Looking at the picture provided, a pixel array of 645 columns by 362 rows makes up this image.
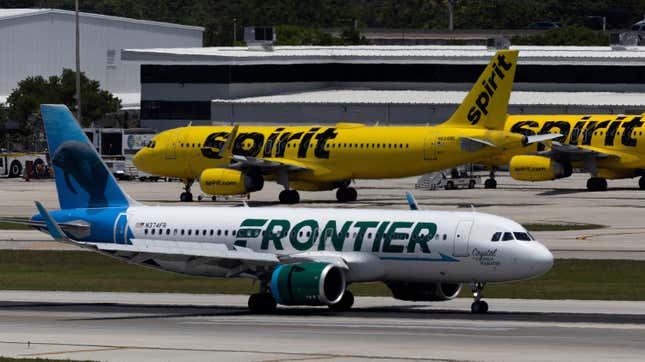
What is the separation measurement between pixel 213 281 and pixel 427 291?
14600 mm

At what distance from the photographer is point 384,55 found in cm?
15112

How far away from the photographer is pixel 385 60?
150625 mm

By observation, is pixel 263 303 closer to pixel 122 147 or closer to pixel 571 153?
pixel 571 153

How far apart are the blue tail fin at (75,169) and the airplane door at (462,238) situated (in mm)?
12174

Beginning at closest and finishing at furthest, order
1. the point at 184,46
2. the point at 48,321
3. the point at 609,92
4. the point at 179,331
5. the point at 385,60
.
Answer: the point at 179,331, the point at 48,321, the point at 609,92, the point at 385,60, the point at 184,46

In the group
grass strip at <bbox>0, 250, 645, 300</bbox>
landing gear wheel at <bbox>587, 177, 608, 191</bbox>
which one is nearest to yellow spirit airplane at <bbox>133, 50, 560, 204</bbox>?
landing gear wheel at <bbox>587, 177, 608, 191</bbox>

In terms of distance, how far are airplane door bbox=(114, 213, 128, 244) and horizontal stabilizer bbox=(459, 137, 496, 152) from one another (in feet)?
148

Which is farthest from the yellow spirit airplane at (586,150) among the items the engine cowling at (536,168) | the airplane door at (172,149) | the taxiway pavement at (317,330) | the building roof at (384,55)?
the taxiway pavement at (317,330)

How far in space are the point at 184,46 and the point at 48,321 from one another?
147 meters

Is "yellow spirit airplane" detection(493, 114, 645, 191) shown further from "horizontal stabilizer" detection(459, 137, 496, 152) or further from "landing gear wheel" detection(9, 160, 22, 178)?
"landing gear wheel" detection(9, 160, 22, 178)

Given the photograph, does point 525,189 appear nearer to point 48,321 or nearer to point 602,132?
point 602,132

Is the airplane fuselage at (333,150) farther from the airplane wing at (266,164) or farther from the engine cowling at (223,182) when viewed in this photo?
the engine cowling at (223,182)

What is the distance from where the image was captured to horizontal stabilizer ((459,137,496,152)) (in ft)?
299

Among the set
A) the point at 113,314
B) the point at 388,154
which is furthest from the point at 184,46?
the point at 113,314
